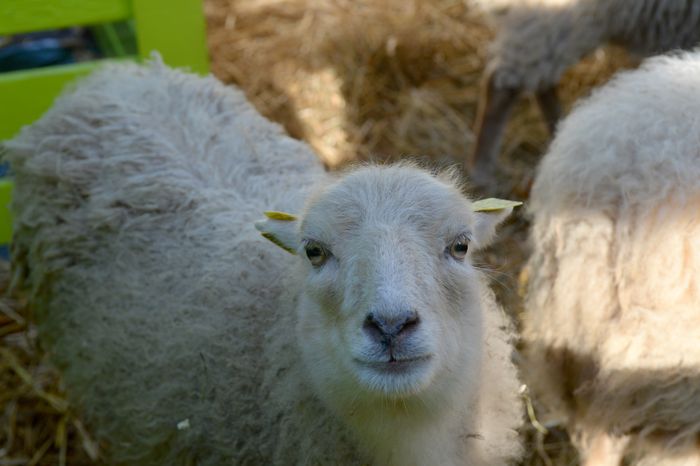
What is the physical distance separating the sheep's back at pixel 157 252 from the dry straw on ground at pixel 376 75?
5.27 feet

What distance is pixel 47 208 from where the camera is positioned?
278 cm

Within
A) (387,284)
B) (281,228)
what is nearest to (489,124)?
(281,228)

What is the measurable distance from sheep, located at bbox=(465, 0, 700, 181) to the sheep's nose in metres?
2.74

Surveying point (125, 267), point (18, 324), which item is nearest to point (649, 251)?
point (125, 267)

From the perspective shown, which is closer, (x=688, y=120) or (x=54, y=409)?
(x=688, y=120)

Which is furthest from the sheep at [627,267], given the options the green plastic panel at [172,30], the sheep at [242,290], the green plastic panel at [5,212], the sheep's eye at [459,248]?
the green plastic panel at [5,212]

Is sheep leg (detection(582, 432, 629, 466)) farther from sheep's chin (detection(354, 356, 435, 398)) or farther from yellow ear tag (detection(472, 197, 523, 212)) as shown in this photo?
sheep's chin (detection(354, 356, 435, 398))

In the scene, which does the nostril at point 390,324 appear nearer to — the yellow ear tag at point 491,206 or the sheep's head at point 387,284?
the sheep's head at point 387,284

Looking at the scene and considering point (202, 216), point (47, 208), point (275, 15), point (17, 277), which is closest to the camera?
point (202, 216)

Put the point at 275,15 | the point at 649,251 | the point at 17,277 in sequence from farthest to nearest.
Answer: the point at 275,15, the point at 17,277, the point at 649,251

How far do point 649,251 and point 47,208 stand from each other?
6.76 feet

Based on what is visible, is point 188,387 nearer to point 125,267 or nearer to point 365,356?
point 125,267

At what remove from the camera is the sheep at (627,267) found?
2316 mm

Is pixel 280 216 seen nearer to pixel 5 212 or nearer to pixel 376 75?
pixel 5 212
